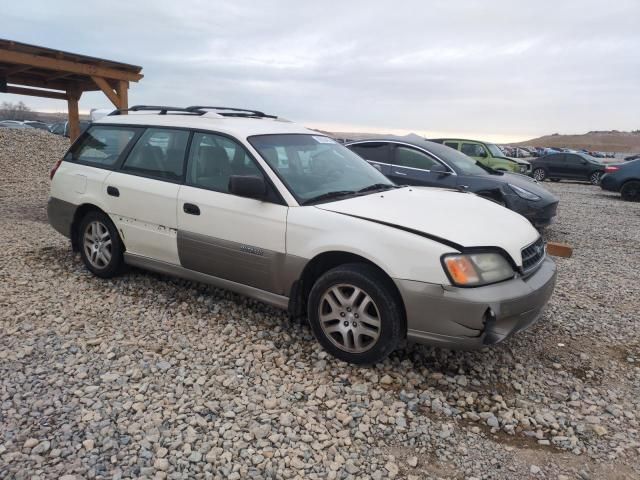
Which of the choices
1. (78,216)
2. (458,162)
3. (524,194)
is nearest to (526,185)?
(524,194)

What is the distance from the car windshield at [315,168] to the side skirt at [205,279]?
2.57ft

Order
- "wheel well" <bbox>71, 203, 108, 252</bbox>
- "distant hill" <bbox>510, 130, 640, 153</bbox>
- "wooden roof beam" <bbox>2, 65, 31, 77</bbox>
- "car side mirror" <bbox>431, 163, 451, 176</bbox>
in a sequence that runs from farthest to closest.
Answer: "distant hill" <bbox>510, 130, 640, 153</bbox> → "wooden roof beam" <bbox>2, 65, 31, 77</bbox> → "car side mirror" <bbox>431, 163, 451, 176</bbox> → "wheel well" <bbox>71, 203, 108, 252</bbox>

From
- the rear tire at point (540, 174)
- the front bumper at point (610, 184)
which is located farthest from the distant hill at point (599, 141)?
the front bumper at point (610, 184)

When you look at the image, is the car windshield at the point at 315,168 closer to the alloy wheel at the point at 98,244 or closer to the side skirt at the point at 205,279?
the side skirt at the point at 205,279

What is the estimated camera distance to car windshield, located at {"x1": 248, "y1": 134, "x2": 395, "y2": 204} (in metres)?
3.90

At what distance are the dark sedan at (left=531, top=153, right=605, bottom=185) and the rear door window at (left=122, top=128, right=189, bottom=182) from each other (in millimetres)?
20868

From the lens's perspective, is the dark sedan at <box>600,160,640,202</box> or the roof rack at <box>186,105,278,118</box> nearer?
the roof rack at <box>186,105,278,118</box>

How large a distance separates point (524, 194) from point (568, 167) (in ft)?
52.6

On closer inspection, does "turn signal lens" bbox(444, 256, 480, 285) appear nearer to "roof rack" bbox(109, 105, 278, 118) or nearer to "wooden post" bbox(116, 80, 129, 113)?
"roof rack" bbox(109, 105, 278, 118)

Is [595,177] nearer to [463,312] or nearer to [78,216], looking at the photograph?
[463,312]

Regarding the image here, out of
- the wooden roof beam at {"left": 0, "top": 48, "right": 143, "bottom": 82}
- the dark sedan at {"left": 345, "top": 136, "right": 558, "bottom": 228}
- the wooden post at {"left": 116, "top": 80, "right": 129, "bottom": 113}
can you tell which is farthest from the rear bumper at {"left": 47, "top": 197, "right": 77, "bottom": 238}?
the wooden post at {"left": 116, "top": 80, "right": 129, "bottom": 113}

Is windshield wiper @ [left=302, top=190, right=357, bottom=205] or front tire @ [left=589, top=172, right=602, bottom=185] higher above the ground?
windshield wiper @ [left=302, top=190, right=357, bottom=205]

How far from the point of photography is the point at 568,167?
2170 cm

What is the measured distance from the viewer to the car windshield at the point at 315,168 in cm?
390
